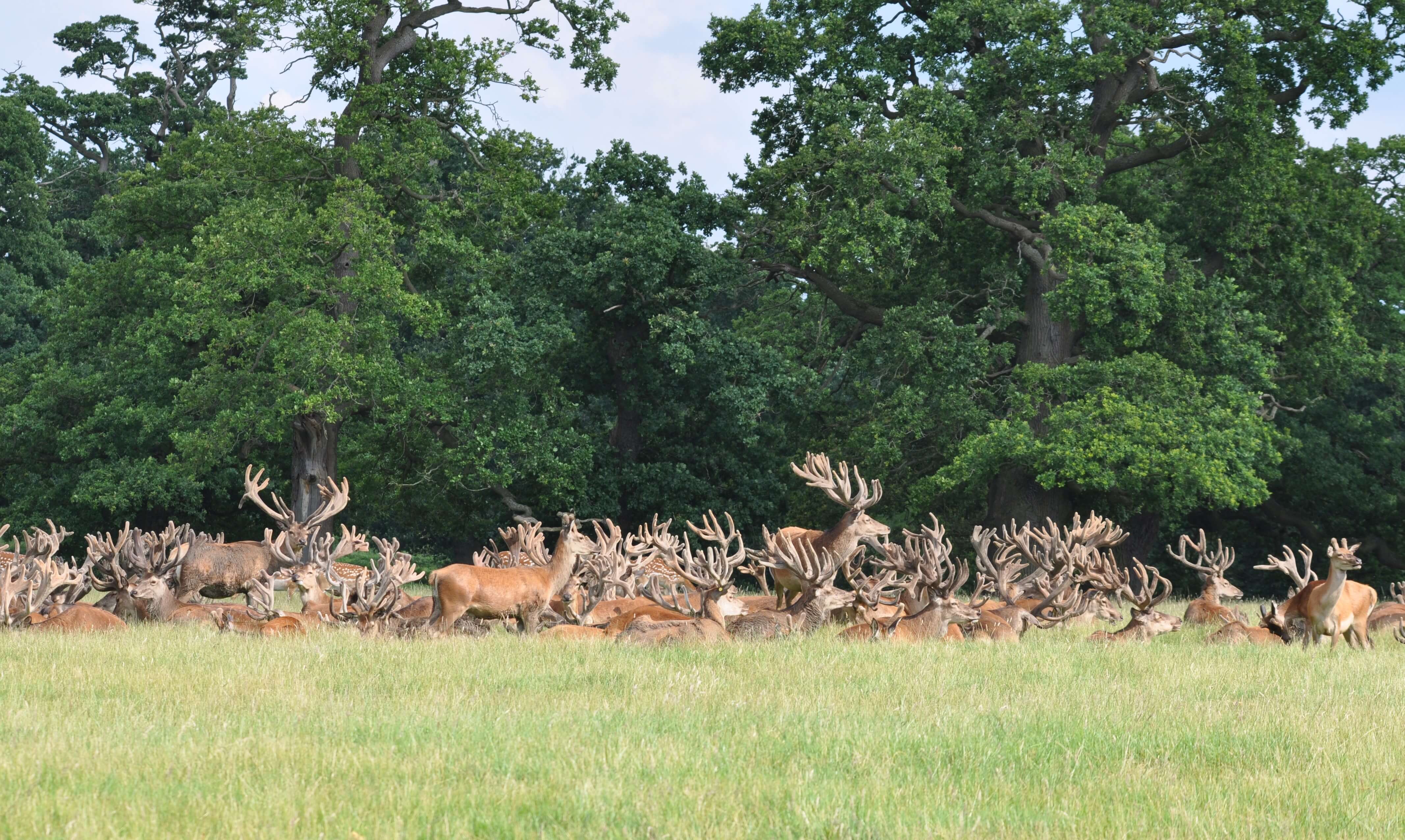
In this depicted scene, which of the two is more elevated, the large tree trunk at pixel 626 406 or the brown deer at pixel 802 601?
the large tree trunk at pixel 626 406

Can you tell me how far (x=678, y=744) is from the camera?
6086 millimetres

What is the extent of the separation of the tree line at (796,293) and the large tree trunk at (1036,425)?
65 mm

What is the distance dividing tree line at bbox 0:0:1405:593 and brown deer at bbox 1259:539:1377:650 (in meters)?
7.33

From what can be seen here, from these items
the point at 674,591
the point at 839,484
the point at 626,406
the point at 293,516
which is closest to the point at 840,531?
Result: the point at 839,484

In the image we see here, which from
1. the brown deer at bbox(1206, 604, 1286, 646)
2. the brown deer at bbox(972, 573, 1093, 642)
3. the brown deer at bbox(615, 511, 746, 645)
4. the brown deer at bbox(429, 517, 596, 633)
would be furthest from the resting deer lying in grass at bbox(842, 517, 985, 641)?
the brown deer at bbox(429, 517, 596, 633)

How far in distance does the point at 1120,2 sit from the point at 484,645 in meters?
15.6

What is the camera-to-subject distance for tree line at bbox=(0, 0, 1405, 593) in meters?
20.8

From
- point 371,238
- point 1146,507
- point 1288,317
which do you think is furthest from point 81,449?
point 1288,317

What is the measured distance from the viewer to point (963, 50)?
75.1ft

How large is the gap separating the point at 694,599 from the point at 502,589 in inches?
107

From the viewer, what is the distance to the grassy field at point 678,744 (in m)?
4.81

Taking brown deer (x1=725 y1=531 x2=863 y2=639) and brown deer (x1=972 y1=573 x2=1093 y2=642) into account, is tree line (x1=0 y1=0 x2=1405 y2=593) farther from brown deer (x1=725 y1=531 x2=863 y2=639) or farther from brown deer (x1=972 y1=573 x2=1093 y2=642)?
brown deer (x1=725 y1=531 x2=863 y2=639)

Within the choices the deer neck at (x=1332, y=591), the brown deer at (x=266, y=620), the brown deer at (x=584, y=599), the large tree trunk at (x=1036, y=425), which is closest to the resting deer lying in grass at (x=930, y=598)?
the brown deer at (x=584, y=599)

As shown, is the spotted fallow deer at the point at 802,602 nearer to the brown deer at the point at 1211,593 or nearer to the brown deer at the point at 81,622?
the brown deer at the point at 1211,593
